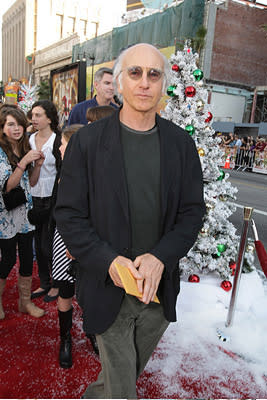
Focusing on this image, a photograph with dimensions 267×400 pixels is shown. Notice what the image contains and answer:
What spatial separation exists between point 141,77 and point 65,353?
205cm

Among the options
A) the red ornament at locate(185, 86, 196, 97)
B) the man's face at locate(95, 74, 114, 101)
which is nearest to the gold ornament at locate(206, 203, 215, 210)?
the red ornament at locate(185, 86, 196, 97)

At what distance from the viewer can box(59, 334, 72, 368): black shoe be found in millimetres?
2384

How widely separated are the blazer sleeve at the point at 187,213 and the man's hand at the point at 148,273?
2.6 inches

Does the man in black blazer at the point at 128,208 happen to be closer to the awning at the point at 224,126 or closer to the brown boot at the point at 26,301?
the brown boot at the point at 26,301

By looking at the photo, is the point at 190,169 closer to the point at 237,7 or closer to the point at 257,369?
the point at 257,369

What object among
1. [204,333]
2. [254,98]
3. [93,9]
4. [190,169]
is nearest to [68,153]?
[190,169]

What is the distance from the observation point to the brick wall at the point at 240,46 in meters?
27.8

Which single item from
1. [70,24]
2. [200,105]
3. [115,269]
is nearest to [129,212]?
[115,269]

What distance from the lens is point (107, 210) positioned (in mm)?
1457

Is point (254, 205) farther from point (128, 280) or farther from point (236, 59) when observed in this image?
point (236, 59)

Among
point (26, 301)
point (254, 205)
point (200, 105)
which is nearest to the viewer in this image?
point (26, 301)

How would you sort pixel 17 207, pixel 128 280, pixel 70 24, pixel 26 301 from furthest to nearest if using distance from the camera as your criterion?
1. pixel 70 24
2. pixel 26 301
3. pixel 17 207
4. pixel 128 280

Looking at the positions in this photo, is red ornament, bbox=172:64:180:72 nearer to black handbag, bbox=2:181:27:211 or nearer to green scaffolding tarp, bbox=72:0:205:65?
black handbag, bbox=2:181:27:211

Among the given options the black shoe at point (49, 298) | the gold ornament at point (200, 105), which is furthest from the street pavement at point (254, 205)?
the black shoe at point (49, 298)
